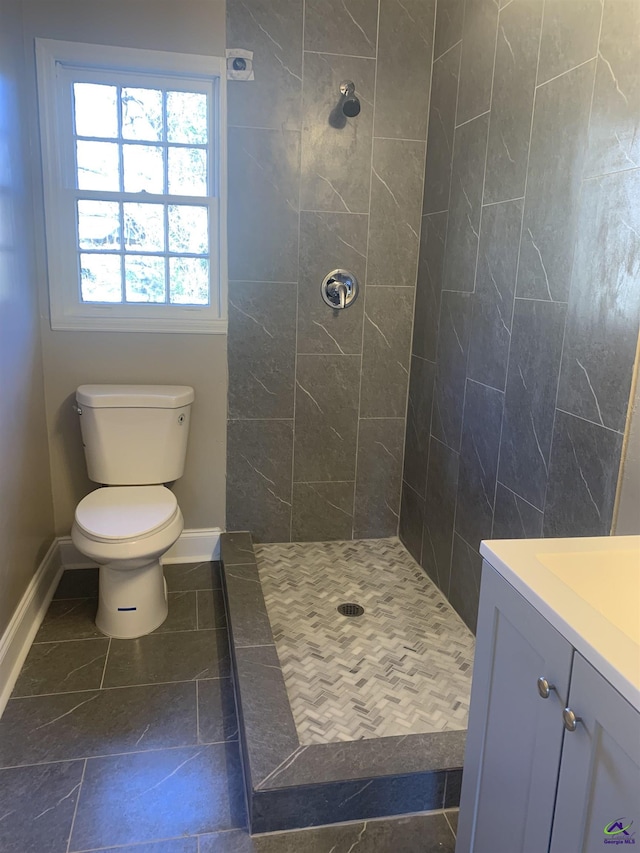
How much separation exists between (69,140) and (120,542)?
5.55ft

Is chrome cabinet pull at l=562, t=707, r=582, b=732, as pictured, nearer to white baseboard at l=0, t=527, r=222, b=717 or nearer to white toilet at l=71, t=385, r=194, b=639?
white toilet at l=71, t=385, r=194, b=639

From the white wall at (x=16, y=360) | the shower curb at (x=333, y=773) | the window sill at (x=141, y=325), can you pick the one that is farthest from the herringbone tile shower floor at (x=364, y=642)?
the window sill at (x=141, y=325)

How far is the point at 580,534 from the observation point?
1.77 m

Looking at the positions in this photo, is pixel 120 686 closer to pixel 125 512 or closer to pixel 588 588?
pixel 125 512

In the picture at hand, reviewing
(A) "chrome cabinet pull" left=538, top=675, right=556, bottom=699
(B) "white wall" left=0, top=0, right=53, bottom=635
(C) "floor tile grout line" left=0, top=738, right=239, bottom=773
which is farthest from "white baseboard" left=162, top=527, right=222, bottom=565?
(A) "chrome cabinet pull" left=538, top=675, right=556, bottom=699

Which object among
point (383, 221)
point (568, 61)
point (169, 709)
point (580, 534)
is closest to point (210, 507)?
point (169, 709)

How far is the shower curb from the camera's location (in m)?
1.65

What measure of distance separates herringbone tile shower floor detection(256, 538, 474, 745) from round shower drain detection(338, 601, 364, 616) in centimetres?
3

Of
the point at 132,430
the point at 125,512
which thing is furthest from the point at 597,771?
the point at 132,430

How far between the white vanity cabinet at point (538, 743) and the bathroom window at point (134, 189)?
206 centimetres

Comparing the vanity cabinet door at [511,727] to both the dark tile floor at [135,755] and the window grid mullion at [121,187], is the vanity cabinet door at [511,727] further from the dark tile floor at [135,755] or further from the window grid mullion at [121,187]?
the window grid mullion at [121,187]

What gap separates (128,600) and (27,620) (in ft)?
1.22

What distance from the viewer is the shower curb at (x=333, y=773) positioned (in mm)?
1654

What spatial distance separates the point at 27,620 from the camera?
7.94ft
